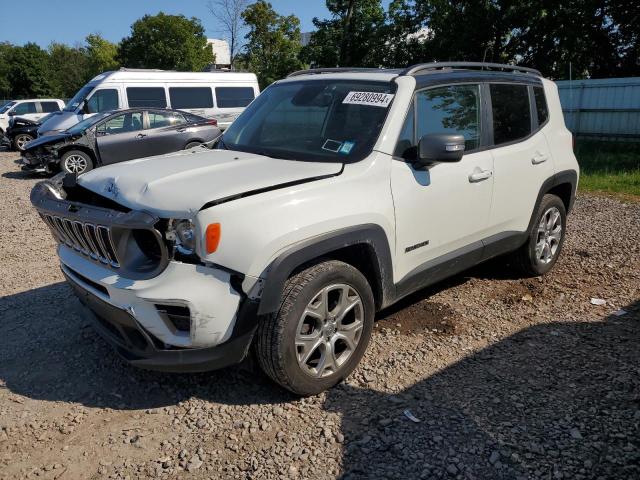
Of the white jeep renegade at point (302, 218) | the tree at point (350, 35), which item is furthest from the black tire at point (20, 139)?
the white jeep renegade at point (302, 218)

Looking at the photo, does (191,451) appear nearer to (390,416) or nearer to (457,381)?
(390,416)

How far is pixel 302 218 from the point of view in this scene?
2.76 metres

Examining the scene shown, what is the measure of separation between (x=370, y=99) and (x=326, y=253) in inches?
47.0

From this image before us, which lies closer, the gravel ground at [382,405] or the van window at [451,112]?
the gravel ground at [382,405]

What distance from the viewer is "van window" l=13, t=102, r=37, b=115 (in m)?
20.6

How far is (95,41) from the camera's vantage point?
5812cm

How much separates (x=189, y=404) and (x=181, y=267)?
989 mm

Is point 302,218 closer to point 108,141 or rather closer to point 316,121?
point 316,121

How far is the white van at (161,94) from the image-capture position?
14.0 metres

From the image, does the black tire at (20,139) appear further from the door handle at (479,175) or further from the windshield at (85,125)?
the door handle at (479,175)

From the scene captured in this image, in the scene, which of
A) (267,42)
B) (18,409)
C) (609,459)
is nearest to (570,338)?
(609,459)

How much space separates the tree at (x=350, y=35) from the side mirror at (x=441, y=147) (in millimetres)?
23770

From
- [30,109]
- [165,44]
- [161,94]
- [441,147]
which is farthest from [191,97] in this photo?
[165,44]

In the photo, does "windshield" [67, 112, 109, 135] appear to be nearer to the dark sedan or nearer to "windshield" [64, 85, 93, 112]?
the dark sedan
